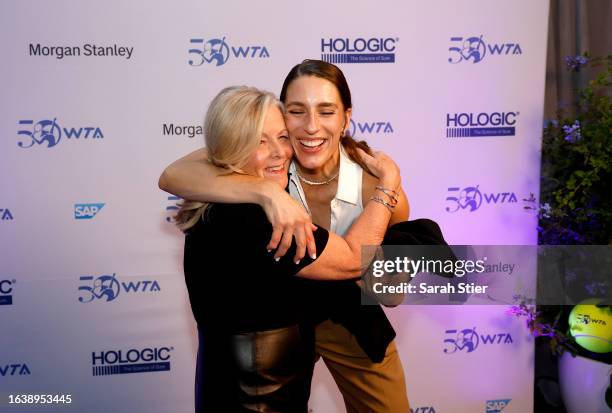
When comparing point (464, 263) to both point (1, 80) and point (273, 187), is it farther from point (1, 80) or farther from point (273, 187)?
point (1, 80)

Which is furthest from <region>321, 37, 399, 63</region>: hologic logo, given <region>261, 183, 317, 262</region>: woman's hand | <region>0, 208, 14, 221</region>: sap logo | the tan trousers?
<region>0, 208, 14, 221</region>: sap logo

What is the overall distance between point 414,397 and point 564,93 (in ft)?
6.97

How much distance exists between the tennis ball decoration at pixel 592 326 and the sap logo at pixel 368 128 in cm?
139

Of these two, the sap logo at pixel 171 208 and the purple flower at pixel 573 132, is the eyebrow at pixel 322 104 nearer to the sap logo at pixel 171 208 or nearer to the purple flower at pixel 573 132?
the sap logo at pixel 171 208

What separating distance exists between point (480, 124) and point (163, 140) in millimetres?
1756

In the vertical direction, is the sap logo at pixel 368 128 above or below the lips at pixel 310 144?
above

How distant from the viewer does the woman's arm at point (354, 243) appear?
1.45 m

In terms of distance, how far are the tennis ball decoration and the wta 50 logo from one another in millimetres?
2696

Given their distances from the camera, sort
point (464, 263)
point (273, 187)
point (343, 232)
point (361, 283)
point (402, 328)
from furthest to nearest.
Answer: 1. point (402, 328)
2. point (464, 263)
3. point (343, 232)
4. point (361, 283)
5. point (273, 187)

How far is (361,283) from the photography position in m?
1.74

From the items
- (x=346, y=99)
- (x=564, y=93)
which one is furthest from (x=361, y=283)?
(x=564, y=93)

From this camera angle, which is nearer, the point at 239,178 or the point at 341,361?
the point at 239,178

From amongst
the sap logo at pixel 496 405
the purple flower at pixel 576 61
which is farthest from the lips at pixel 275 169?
the sap logo at pixel 496 405

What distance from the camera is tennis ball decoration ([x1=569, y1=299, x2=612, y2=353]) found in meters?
2.71
